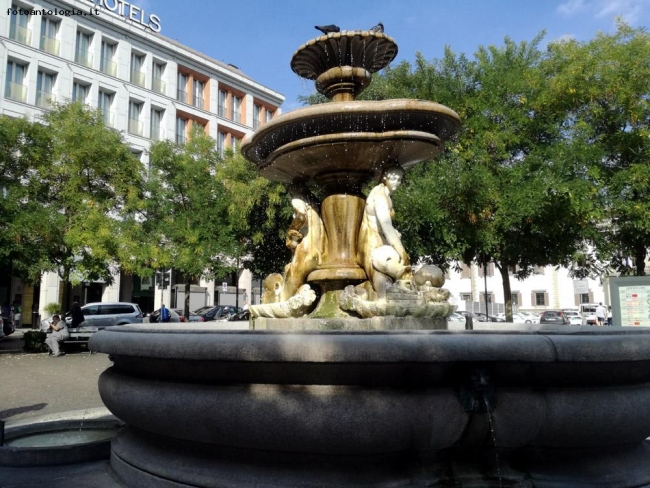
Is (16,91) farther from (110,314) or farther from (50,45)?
(110,314)

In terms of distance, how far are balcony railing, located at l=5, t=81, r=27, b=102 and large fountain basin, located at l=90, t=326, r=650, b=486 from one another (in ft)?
111

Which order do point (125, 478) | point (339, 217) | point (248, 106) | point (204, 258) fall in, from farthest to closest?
point (248, 106) → point (204, 258) → point (339, 217) → point (125, 478)

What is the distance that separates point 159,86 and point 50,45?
7959mm

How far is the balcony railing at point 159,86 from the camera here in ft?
130

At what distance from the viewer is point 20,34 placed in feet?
106

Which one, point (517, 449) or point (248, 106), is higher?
point (248, 106)

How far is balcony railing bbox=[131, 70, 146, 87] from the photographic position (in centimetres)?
3822

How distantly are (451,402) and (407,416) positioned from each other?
33 centimetres

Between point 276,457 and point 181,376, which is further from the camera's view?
point 181,376

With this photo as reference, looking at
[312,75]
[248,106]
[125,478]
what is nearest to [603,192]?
[312,75]

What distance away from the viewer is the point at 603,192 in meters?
18.3

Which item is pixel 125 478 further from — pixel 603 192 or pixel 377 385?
pixel 603 192

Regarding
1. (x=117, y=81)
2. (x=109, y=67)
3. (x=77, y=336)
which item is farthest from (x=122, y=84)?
(x=77, y=336)

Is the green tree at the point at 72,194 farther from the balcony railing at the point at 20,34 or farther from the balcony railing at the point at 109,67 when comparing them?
the balcony railing at the point at 109,67
